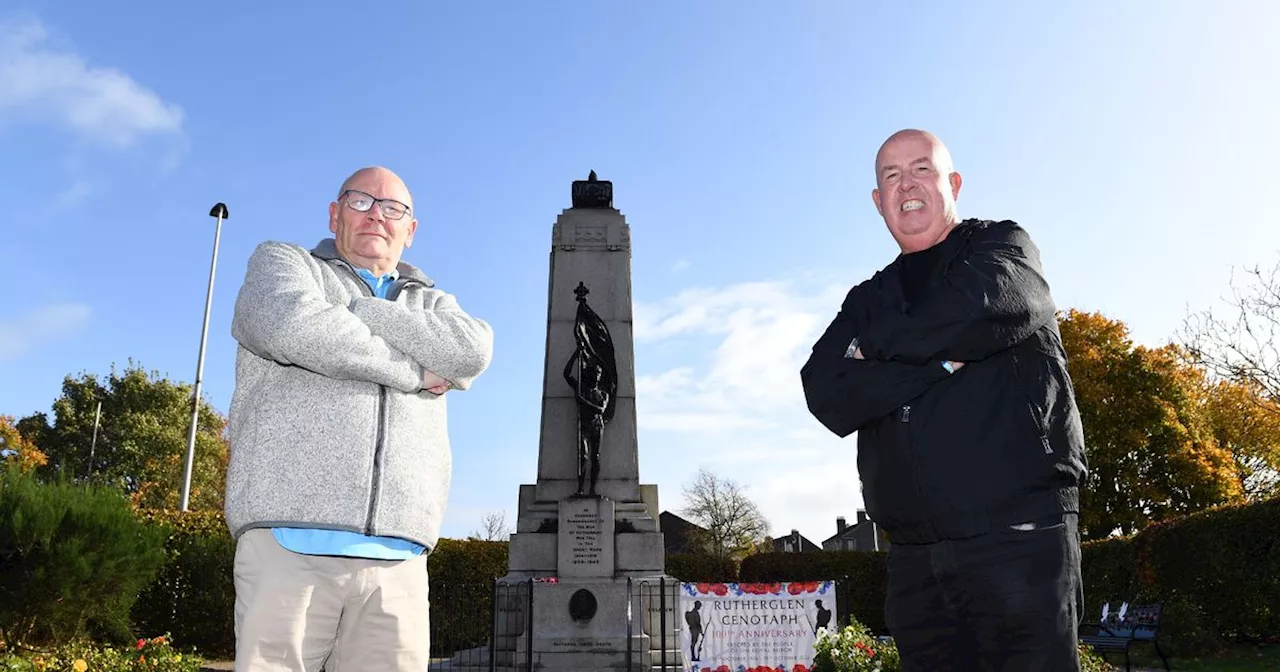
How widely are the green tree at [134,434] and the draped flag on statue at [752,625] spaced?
36.9 metres

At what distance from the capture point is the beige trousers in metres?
2.38

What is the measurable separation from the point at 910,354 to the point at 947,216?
564 mm

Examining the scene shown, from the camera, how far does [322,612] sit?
8.15ft

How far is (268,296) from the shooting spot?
103 inches

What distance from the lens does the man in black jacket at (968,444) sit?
2.21m

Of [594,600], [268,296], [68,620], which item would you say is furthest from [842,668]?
[68,620]

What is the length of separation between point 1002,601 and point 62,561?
37.7ft

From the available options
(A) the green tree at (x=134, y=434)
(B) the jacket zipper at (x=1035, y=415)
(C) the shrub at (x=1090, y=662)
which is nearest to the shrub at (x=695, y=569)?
(C) the shrub at (x=1090, y=662)

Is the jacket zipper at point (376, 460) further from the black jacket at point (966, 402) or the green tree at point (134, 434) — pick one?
the green tree at point (134, 434)

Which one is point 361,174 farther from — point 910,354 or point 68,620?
point 68,620

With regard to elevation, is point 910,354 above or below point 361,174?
below

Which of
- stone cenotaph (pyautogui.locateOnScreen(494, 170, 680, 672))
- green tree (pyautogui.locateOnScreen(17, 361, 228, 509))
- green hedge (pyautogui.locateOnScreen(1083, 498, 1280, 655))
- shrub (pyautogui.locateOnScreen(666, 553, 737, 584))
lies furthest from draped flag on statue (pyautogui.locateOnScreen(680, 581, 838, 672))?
green tree (pyautogui.locateOnScreen(17, 361, 228, 509))

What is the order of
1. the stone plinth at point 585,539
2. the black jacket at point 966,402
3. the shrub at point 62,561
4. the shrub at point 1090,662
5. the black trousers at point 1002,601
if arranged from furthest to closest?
the stone plinth at point 585,539 < the shrub at point 62,561 < the shrub at point 1090,662 < the black jacket at point 966,402 < the black trousers at point 1002,601

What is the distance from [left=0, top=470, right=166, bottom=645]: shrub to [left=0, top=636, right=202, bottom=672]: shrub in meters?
0.55
